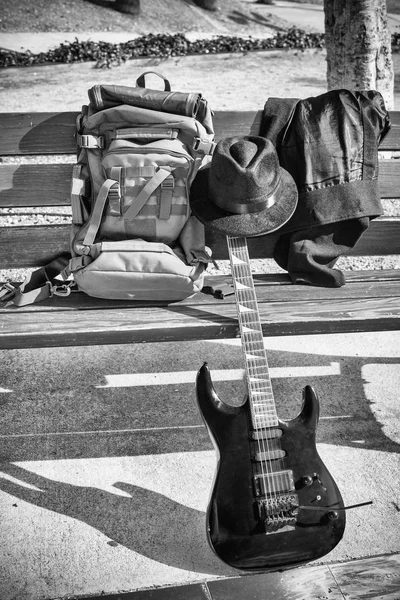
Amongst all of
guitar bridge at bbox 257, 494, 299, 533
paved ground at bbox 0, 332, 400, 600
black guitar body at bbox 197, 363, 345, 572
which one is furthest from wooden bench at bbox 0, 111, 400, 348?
guitar bridge at bbox 257, 494, 299, 533

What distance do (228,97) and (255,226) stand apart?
7.38 meters

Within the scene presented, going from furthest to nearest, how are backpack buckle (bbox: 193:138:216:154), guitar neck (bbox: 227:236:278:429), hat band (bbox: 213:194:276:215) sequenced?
backpack buckle (bbox: 193:138:216:154)
hat band (bbox: 213:194:276:215)
guitar neck (bbox: 227:236:278:429)

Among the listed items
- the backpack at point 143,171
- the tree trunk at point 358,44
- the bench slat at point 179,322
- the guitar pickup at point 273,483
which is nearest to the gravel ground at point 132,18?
the tree trunk at point 358,44

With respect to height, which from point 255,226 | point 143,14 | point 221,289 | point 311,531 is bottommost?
point 143,14

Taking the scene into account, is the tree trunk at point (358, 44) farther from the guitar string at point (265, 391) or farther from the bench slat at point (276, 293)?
the guitar string at point (265, 391)

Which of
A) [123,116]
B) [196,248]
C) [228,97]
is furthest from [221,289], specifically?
[228,97]

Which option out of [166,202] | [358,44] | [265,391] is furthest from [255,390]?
[358,44]

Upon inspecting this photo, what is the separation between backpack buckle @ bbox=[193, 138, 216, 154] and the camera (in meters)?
2.90

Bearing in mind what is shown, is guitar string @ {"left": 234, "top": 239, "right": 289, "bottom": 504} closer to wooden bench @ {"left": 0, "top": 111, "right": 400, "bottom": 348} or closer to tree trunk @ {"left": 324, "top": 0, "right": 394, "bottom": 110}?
wooden bench @ {"left": 0, "top": 111, "right": 400, "bottom": 348}

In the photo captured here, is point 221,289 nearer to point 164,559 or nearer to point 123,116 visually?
point 123,116

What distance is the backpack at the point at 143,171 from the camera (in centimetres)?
287

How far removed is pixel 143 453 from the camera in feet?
9.36

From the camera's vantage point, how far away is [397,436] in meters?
2.96

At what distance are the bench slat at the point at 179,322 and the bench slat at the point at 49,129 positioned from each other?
36.2 inches
